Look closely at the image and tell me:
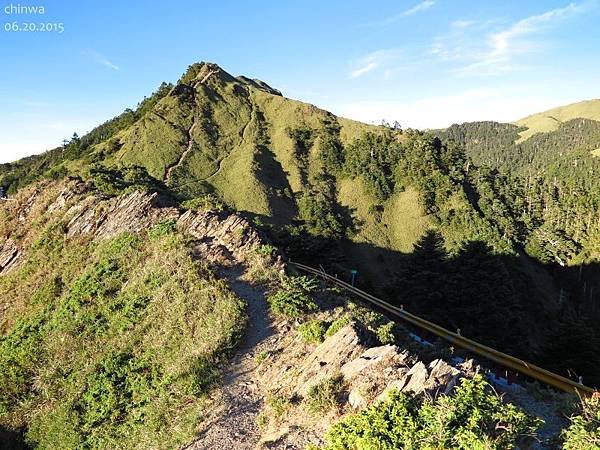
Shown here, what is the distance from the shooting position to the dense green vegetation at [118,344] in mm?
15219

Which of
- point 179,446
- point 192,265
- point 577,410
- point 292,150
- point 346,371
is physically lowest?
point 577,410

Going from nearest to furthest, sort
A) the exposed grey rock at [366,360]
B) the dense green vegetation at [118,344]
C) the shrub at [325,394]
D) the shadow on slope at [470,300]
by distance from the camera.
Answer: the shrub at [325,394]
the exposed grey rock at [366,360]
the dense green vegetation at [118,344]
the shadow on slope at [470,300]

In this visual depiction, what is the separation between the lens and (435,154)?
112812mm

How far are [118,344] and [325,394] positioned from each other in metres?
10.3

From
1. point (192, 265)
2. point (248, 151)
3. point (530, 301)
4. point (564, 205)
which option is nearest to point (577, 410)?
point (192, 265)

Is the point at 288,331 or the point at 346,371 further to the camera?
the point at 288,331

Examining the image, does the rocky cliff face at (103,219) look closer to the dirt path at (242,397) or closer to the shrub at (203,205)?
the shrub at (203,205)

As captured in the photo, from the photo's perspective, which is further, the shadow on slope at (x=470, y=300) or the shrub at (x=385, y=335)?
the shadow on slope at (x=470, y=300)

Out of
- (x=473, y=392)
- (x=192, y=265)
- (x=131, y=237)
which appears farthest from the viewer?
(x=131, y=237)

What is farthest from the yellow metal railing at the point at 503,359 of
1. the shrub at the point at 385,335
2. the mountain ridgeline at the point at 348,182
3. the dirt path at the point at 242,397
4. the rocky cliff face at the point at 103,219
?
the mountain ridgeline at the point at 348,182

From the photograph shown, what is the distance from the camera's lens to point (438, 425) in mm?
9492

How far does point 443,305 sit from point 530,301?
178 ft

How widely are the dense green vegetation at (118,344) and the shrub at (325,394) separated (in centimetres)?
396

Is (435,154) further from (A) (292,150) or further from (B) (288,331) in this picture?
(B) (288,331)
